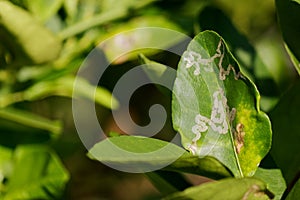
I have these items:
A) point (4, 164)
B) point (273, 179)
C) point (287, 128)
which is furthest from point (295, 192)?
point (4, 164)

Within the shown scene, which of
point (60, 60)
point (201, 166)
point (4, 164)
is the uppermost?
point (201, 166)

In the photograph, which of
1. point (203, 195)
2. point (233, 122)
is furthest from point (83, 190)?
point (203, 195)

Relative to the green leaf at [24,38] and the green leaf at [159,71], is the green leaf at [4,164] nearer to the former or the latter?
the green leaf at [24,38]

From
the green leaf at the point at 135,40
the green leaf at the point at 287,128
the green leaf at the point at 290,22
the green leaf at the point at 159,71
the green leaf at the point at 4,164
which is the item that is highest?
the green leaf at the point at 290,22

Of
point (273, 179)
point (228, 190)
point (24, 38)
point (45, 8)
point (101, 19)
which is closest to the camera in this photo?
point (228, 190)

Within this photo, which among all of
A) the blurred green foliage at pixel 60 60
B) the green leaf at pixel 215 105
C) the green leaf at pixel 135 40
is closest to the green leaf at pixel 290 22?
the blurred green foliage at pixel 60 60

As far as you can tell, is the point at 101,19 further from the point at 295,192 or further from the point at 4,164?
the point at 295,192
